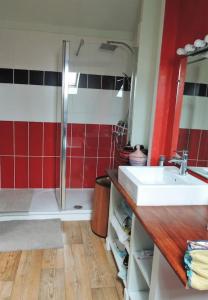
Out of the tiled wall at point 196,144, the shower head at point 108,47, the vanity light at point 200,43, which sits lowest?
the tiled wall at point 196,144

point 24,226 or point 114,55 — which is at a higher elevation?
point 114,55

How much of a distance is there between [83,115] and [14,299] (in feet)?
7.23

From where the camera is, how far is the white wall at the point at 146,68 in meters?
2.44

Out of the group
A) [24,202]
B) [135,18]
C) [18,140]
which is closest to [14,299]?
[24,202]

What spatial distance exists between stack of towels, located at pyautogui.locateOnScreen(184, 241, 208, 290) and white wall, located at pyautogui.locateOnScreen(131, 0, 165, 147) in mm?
1542

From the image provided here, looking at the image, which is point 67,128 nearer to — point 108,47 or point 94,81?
point 94,81

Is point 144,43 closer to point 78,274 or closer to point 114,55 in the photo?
point 114,55

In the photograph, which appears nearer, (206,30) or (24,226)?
(206,30)

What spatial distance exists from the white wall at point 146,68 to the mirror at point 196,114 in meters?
0.38

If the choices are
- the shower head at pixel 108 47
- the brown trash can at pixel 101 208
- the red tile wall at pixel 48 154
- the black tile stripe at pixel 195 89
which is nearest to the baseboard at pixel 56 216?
the brown trash can at pixel 101 208

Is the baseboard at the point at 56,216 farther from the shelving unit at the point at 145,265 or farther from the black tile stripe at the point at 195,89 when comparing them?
the black tile stripe at the point at 195,89

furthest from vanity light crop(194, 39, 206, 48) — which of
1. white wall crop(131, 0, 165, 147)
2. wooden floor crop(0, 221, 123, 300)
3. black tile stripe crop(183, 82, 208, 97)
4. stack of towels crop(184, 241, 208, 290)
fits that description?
wooden floor crop(0, 221, 123, 300)

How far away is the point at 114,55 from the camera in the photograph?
3320 mm

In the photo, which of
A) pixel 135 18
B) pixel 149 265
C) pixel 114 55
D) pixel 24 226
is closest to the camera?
pixel 149 265
